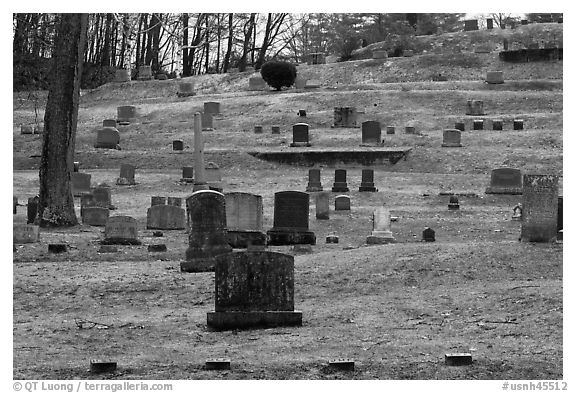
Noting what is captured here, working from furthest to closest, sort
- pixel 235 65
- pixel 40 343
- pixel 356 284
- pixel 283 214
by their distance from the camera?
pixel 235 65 → pixel 283 214 → pixel 356 284 → pixel 40 343

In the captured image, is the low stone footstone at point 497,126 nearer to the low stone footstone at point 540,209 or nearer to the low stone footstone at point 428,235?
the low stone footstone at point 428,235

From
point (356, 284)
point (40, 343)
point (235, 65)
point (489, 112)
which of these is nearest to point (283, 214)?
point (356, 284)

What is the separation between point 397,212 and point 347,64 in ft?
101

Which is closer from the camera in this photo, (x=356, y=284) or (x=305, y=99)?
(x=356, y=284)

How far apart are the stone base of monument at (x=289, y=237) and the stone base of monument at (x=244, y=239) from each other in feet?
2.36

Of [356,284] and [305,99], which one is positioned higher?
[305,99]

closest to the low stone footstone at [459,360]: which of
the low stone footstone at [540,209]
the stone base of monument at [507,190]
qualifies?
the low stone footstone at [540,209]

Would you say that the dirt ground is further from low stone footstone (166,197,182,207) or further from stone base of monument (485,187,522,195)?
low stone footstone (166,197,182,207)

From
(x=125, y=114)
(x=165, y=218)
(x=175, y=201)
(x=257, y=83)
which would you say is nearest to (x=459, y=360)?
(x=165, y=218)

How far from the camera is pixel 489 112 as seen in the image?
4791cm

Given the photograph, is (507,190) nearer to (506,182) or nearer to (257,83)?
(506,182)

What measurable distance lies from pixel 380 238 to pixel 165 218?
487 centimetres

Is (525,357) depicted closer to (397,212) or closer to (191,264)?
(191,264)

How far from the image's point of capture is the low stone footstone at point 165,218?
2669cm
